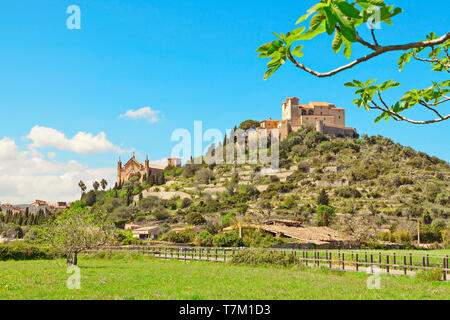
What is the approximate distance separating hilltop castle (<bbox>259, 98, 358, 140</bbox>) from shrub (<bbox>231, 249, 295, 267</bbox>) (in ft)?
399

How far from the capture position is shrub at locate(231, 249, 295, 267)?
23.4 m

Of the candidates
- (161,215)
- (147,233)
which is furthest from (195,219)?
(161,215)

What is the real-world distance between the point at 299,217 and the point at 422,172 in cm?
4906

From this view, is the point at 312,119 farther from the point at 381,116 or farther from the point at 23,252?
the point at 381,116

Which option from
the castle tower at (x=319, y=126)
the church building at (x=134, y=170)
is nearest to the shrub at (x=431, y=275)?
the castle tower at (x=319, y=126)

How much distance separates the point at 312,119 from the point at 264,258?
416 feet

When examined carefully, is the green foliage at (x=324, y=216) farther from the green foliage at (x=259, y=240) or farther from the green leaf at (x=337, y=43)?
the green leaf at (x=337, y=43)

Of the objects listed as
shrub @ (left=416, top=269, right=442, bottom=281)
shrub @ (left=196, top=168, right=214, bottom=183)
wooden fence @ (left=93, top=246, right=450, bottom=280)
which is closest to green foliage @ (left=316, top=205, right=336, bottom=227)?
wooden fence @ (left=93, top=246, right=450, bottom=280)

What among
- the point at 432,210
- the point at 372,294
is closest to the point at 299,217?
the point at 432,210

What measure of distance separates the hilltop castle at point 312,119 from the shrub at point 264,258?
399 feet

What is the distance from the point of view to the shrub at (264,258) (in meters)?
23.4

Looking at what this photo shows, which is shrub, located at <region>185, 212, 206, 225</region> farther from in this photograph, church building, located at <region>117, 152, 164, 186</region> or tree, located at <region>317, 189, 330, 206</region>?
church building, located at <region>117, 152, 164, 186</region>

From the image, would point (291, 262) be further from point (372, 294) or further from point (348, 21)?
Answer: point (348, 21)
